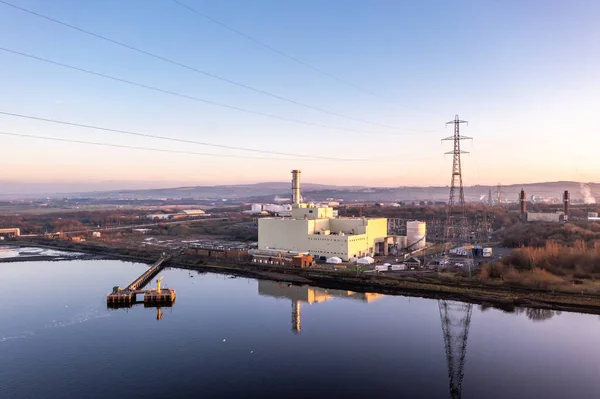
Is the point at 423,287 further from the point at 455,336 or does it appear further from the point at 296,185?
the point at 296,185

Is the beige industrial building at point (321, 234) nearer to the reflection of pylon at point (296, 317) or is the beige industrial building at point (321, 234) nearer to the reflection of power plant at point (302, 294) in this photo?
the reflection of power plant at point (302, 294)

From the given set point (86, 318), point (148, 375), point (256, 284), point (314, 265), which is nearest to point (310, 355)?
point (148, 375)

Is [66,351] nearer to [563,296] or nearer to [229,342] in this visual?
[229,342]

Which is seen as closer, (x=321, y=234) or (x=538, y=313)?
(x=538, y=313)

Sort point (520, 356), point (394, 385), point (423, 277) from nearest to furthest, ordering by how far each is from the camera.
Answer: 1. point (394, 385)
2. point (520, 356)
3. point (423, 277)

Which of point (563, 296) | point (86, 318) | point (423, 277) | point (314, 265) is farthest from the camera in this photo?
point (314, 265)

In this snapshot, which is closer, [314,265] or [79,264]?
[314,265]

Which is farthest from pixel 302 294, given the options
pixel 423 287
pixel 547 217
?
pixel 547 217

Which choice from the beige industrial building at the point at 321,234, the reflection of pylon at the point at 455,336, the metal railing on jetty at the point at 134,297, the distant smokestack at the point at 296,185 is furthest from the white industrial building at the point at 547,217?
the metal railing on jetty at the point at 134,297
